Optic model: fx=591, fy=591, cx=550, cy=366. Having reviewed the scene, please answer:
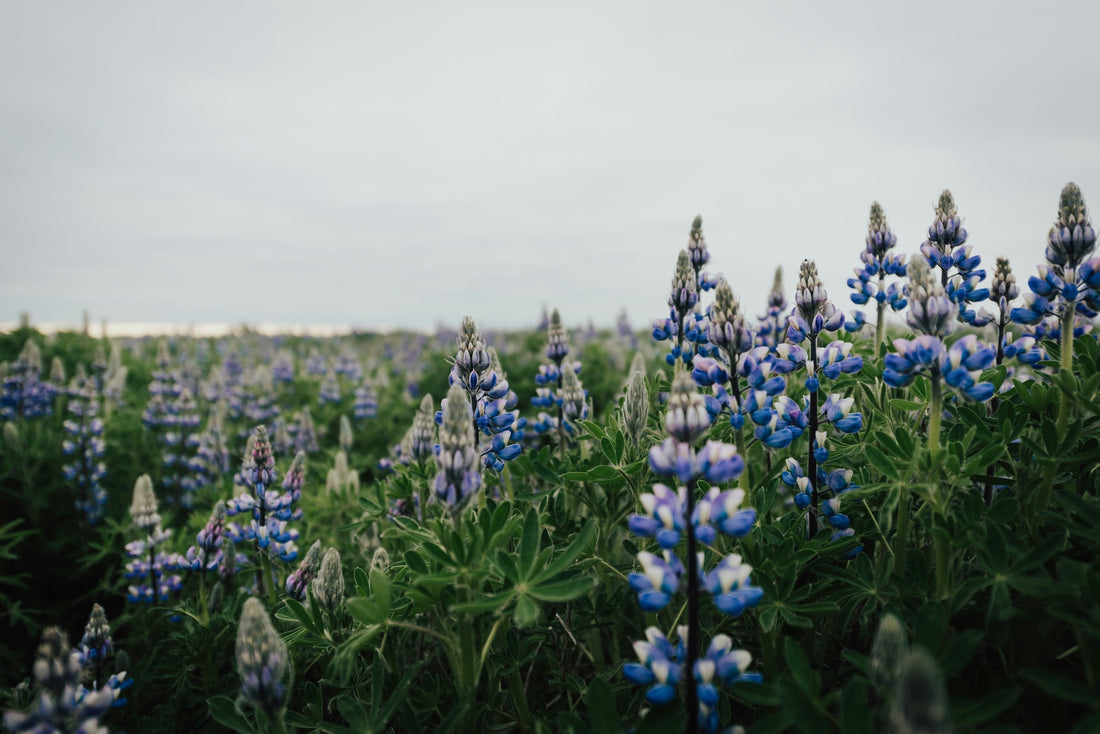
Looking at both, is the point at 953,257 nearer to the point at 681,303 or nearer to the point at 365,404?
the point at 681,303

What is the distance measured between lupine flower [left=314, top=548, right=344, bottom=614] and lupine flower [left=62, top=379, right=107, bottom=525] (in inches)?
159

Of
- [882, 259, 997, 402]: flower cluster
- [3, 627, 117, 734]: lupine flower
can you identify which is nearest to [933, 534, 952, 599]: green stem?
[882, 259, 997, 402]: flower cluster

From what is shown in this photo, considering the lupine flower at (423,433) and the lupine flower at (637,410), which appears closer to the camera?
the lupine flower at (637,410)

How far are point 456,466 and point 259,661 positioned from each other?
73 centimetres

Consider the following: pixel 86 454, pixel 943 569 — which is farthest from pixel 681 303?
pixel 86 454

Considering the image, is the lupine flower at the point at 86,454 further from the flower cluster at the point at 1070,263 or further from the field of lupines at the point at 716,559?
the flower cluster at the point at 1070,263

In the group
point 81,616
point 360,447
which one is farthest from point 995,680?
point 360,447

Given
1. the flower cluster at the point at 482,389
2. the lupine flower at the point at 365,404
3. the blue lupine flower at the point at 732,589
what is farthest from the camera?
the lupine flower at the point at 365,404

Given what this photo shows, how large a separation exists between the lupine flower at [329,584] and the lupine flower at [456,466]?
2.73 feet

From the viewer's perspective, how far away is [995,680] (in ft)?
5.44

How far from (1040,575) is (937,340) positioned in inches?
28.3

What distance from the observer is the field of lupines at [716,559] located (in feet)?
4.98

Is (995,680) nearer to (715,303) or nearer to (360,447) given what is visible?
(715,303)

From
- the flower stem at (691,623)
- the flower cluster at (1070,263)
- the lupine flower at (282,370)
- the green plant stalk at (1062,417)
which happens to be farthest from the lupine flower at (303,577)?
the lupine flower at (282,370)
